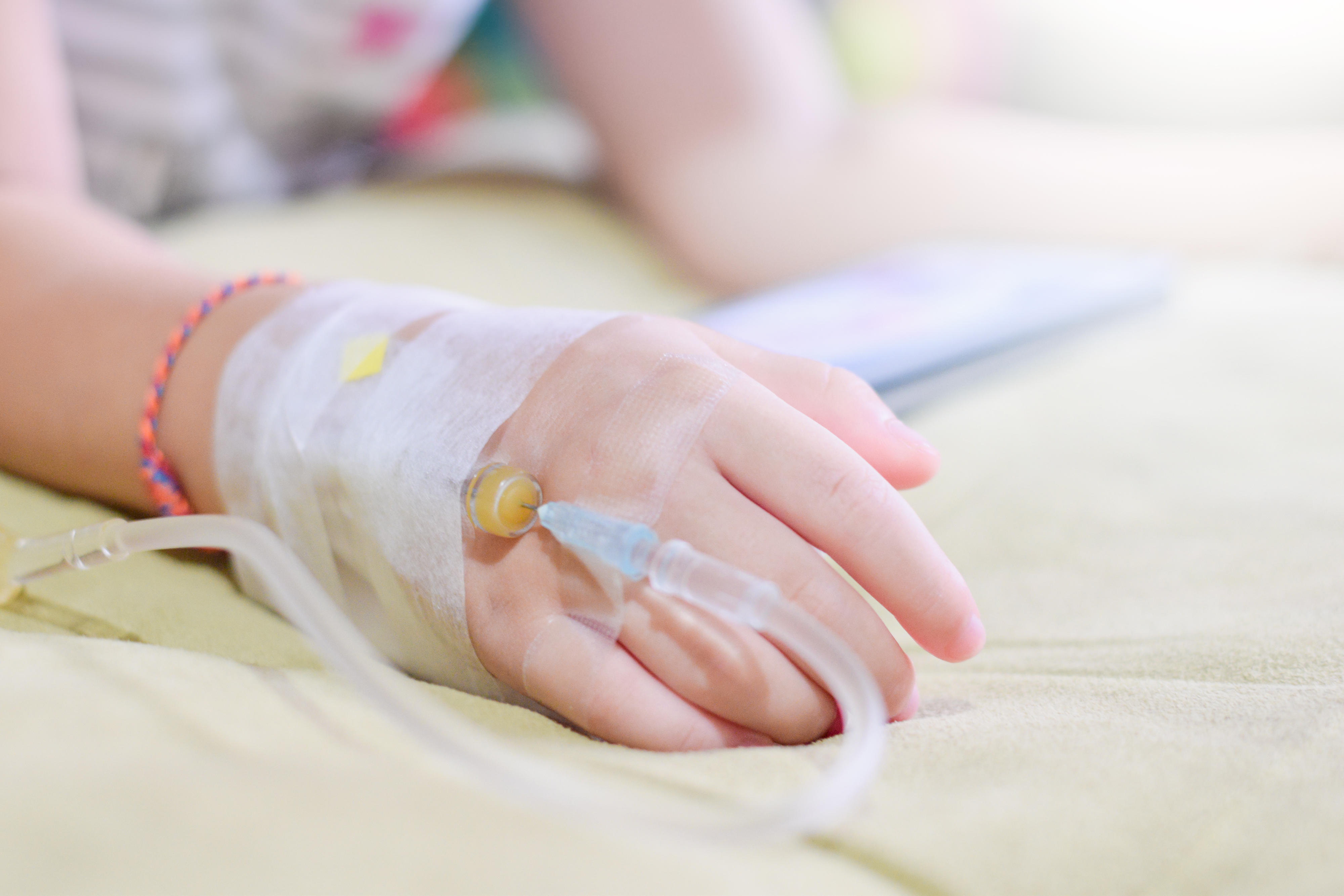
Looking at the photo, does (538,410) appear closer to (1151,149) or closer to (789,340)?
(789,340)

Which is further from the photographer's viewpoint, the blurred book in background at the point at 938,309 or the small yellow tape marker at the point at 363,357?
the blurred book in background at the point at 938,309

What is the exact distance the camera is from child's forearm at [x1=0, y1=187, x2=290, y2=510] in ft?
1.71

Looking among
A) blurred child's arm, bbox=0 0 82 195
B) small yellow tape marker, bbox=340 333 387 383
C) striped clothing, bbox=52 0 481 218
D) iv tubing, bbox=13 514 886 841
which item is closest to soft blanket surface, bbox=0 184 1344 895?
iv tubing, bbox=13 514 886 841

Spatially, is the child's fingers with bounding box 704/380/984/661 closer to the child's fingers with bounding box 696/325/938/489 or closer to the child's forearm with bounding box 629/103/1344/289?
the child's fingers with bounding box 696/325/938/489

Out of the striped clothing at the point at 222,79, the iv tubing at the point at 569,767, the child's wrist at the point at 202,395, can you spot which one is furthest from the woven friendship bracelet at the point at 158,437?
the striped clothing at the point at 222,79

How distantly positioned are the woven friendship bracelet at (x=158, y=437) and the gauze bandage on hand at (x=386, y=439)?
49 millimetres

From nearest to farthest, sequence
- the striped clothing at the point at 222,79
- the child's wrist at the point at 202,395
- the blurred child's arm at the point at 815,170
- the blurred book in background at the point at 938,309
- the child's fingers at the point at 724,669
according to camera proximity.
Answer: the child's fingers at the point at 724,669 < the child's wrist at the point at 202,395 < the blurred book in background at the point at 938,309 < the striped clothing at the point at 222,79 < the blurred child's arm at the point at 815,170

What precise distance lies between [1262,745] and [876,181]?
970 mm

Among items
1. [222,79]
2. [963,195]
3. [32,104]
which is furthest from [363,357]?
[963,195]

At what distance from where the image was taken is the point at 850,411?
16.8 inches

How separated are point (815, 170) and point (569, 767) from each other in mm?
990

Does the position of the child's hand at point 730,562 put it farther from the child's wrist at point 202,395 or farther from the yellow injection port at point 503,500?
the child's wrist at point 202,395

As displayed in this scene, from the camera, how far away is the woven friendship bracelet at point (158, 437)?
20.5 inches

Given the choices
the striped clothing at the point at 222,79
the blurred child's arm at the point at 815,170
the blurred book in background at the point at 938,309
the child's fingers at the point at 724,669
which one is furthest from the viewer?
the blurred child's arm at the point at 815,170
